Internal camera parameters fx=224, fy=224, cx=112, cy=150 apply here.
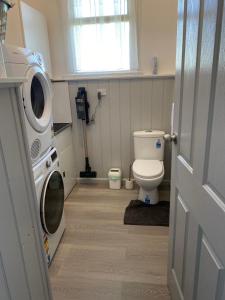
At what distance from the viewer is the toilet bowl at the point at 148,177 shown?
2227mm

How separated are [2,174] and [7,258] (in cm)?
31

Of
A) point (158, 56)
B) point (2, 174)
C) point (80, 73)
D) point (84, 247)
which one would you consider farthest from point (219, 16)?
point (80, 73)

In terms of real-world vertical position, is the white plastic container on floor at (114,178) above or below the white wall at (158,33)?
below

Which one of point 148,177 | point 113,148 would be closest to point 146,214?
point 148,177

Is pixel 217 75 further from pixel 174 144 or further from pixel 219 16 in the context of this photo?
pixel 174 144

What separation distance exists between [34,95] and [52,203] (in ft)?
2.77

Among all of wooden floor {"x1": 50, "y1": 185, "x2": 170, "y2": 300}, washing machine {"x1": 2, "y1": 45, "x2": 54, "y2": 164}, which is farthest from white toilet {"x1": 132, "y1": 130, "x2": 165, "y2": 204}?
washing machine {"x1": 2, "y1": 45, "x2": 54, "y2": 164}

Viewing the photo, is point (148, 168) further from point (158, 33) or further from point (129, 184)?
point (158, 33)

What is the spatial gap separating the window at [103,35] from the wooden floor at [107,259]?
1.67 m

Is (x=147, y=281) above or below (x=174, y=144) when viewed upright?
below

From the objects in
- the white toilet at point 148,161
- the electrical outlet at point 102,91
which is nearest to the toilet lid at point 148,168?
the white toilet at point 148,161

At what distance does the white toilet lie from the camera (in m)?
2.26

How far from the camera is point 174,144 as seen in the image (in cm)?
126

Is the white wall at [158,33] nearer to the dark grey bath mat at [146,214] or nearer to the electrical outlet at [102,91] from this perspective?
the electrical outlet at [102,91]
